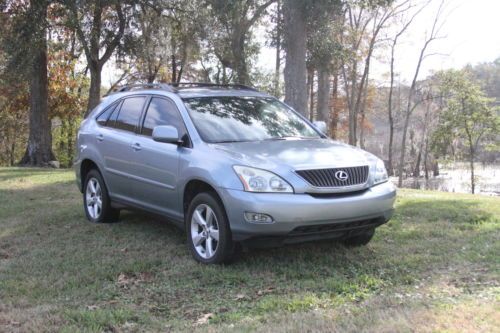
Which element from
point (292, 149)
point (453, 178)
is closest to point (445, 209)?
point (292, 149)

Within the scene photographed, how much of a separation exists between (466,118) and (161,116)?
3019 cm

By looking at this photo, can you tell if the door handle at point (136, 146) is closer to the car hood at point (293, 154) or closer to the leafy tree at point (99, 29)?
the car hood at point (293, 154)

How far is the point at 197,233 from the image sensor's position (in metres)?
5.20

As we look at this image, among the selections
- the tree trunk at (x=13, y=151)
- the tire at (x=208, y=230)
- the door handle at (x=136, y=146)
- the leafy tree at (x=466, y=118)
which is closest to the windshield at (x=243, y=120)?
the tire at (x=208, y=230)

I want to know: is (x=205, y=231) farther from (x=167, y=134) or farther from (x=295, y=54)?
(x=295, y=54)

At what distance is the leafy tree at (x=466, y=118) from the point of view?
3195cm

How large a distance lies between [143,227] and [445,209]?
4.52 metres

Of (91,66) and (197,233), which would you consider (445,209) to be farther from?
(91,66)

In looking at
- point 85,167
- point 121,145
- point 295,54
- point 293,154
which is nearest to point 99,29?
point 295,54

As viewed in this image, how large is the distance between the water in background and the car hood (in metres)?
29.9

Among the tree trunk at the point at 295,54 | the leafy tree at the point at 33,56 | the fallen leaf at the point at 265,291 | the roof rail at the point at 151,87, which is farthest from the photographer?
the leafy tree at the point at 33,56

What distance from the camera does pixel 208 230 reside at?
507 centimetres

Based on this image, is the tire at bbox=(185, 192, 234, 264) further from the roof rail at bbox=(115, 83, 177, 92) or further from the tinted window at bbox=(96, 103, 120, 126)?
the tinted window at bbox=(96, 103, 120, 126)

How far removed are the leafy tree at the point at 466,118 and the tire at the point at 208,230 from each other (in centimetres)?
2998
